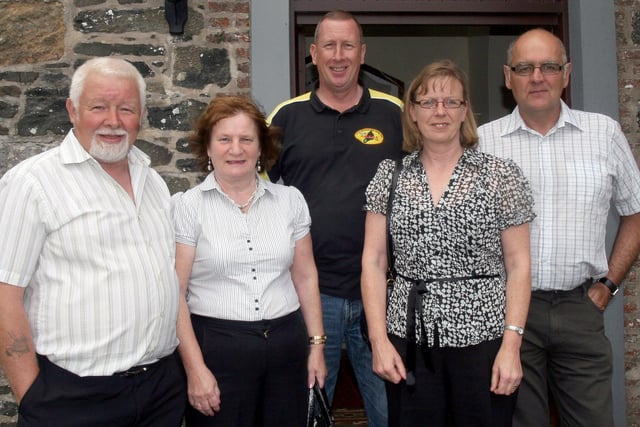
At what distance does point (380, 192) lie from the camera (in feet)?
8.11

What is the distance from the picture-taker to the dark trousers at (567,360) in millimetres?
2738

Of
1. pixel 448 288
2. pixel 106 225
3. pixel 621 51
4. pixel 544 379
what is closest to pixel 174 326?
pixel 106 225

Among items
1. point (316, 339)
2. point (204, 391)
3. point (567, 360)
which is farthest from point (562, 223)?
point (204, 391)

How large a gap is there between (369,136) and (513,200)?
764 millimetres

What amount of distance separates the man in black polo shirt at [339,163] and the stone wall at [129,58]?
2.79 ft

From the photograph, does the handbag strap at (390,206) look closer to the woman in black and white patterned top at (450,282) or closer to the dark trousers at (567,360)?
the woman in black and white patterned top at (450,282)

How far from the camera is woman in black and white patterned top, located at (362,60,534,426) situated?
92.2 inches

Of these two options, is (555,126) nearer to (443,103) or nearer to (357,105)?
(443,103)

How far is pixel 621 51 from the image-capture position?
387cm

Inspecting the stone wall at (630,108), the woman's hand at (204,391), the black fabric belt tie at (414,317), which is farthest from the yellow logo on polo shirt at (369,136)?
the stone wall at (630,108)

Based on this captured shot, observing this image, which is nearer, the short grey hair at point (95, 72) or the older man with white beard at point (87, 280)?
the older man with white beard at point (87, 280)

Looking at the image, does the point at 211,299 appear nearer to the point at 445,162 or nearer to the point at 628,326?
the point at 445,162

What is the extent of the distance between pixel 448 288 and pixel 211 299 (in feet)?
2.64

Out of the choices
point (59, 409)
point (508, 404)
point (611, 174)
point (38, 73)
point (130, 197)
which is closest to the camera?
point (59, 409)
